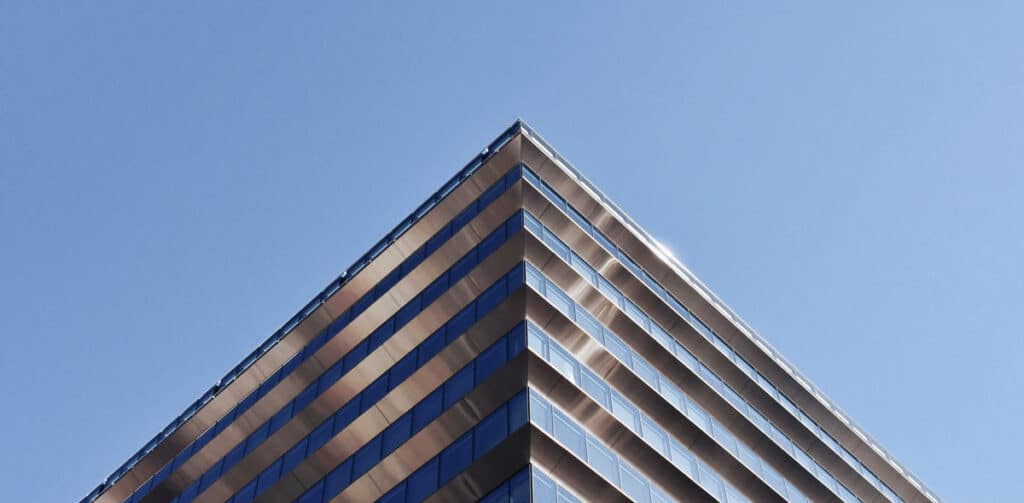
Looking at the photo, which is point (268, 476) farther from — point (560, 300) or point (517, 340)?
A: point (560, 300)

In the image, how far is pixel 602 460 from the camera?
1344 inches

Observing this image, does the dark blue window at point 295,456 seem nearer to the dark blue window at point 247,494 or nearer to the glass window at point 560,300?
A: the dark blue window at point 247,494

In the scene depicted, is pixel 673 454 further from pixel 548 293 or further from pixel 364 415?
pixel 364 415

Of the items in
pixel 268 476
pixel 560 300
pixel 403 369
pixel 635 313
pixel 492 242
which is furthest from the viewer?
pixel 635 313

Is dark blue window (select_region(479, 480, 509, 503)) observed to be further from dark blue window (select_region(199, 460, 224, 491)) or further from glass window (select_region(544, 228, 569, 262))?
dark blue window (select_region(199, 460, 224, 491))

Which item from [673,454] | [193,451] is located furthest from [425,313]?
[193,451]

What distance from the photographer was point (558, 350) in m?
36.6

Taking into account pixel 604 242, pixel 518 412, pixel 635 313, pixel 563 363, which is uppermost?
pixel 604 242

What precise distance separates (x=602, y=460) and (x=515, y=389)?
331 centimetres

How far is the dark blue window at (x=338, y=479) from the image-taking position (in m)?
37.6

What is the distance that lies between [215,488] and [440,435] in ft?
45.0

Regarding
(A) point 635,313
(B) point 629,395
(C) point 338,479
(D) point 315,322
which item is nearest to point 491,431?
(B) point 629,395

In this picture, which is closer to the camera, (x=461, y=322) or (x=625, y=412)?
(x=625, y=412)

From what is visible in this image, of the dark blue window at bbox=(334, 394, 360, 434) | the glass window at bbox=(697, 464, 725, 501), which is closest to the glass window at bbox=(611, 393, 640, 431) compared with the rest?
the glass window at bbox=(697, 464, 725, 501)
